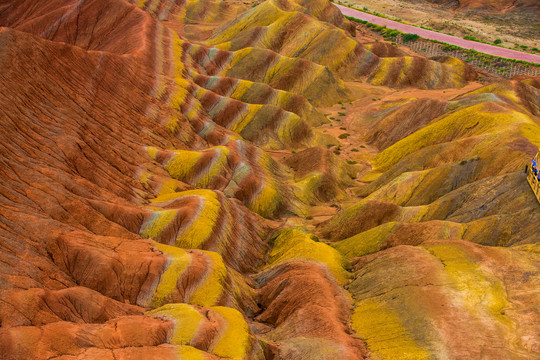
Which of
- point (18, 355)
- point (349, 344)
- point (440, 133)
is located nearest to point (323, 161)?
point (440, 133)

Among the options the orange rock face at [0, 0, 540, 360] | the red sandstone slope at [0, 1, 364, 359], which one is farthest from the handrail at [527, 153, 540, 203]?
the red sandstone slope at [0, 1, 364, 359]

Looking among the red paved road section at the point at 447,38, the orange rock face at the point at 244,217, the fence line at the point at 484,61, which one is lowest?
the orange rock face at the point at 244,217

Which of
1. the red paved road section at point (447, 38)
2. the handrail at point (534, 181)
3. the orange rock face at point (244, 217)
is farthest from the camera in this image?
the red paved road section at point (447, 38)

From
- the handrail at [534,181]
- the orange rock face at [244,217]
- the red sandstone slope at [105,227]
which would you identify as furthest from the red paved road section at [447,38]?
the handrail at [534,181]

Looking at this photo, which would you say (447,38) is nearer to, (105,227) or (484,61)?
(484,61)

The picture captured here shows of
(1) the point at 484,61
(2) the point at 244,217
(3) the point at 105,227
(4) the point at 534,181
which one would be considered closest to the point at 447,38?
(1) the point at 484,61

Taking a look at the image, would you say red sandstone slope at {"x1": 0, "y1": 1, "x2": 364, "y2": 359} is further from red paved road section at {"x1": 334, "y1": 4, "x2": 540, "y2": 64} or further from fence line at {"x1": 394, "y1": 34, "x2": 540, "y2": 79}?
red paved road section at {"x1": 334, "y1": 4, "x2": 540, "y2": 64}

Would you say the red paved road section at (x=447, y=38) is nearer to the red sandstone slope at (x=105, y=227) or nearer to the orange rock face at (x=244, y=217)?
the orange rock face at (x=244, y=217)

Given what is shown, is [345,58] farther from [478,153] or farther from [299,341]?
[299,341]
